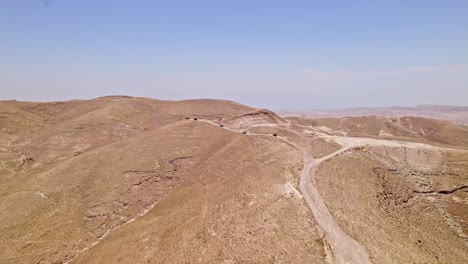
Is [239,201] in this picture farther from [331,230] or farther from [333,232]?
[333,232]

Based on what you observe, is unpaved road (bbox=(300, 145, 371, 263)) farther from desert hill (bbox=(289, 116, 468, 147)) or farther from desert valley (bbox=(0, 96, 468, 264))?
desert hill (bbox=(289, 116, 468, 147))

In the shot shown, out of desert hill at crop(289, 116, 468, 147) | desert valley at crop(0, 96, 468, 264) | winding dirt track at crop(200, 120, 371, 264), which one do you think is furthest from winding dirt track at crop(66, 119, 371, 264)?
desert hill at crop(289, 116, 468, 147)

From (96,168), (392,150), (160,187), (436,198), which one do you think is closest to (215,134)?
(160,187)

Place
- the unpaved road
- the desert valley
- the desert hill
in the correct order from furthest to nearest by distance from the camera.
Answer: the desert hill
the desert valley
the unpaved road

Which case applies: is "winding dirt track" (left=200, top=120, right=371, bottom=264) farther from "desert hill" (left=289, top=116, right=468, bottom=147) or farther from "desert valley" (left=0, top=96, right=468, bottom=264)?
"desert hill" (left=289, top=116, right=468, bottom=147)

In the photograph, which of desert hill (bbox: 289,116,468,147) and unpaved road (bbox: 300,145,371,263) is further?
desert hill (bbox: 289,116,468,147)

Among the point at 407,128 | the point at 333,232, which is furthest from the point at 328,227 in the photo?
the point at 407,128

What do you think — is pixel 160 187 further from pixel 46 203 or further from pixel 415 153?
pixel 415 153

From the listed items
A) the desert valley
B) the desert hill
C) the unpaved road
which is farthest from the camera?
the desert hill

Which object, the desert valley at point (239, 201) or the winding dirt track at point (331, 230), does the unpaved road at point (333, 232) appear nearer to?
the winding dirt track at point (331, 230)
